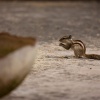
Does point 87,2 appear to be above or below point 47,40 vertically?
below

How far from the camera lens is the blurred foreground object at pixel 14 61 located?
2848 millimetres

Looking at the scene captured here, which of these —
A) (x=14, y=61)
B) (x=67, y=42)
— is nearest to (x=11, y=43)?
(x=14, y=61)

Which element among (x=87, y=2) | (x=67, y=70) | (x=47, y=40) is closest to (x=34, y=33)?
(x=47, y=40)

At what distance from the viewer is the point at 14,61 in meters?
2.86

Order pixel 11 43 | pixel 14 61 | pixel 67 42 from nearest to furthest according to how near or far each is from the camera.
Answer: pixel 14 61
pixel 11 43
pixel 67 42

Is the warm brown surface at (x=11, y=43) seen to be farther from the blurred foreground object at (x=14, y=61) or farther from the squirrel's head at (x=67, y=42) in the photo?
the squirrel's head at (x=67, y=42)

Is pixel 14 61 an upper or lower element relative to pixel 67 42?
upper

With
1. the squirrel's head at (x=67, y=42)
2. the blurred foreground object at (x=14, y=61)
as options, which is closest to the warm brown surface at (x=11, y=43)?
the blurred foreground object at (x=14, y=61)

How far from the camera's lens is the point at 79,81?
383 cm

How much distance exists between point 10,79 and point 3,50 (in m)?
0.22

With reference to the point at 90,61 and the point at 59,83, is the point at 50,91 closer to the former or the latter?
the point at 59,83

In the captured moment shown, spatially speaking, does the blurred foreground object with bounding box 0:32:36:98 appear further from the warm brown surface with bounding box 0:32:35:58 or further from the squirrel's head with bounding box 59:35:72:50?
the squirrel's head with bounding box 59:35:72:50

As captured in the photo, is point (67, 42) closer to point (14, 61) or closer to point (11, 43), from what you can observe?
point (11, 43)

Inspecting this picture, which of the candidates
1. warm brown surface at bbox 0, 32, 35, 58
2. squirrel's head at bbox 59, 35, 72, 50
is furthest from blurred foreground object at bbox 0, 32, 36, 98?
squirrel's head at bbox 59, 35, 72, 50
